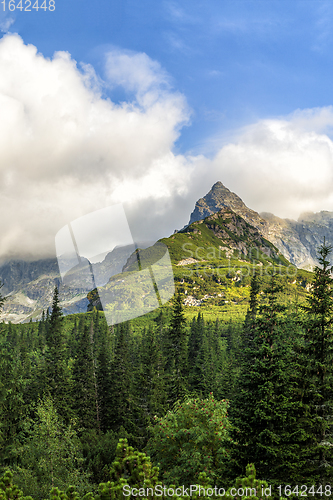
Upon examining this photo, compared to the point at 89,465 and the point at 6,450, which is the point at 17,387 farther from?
the point at 89,465

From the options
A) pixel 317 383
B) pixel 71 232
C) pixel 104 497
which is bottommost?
pixel 317 383

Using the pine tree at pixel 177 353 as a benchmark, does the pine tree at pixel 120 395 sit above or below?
below

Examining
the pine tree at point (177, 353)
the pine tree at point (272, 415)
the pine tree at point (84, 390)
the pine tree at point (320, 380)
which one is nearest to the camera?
the pine tree at point (272, 415)

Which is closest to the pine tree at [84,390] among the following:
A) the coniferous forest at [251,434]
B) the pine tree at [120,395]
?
the pine tree at [120,395]

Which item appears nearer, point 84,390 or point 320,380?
point 320,380

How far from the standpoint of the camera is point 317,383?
17.1 m

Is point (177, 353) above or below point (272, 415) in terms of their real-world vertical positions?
below

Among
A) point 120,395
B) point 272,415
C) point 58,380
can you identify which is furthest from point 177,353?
point 272,415

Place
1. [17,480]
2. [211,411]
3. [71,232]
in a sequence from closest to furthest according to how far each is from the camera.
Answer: [71,232] → [17,480] → [211,411]

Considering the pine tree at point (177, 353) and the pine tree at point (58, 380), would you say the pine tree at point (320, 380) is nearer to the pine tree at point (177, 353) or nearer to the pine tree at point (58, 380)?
the pine tree at point (177, 353)

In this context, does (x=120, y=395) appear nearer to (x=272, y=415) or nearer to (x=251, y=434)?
(x=251, y=434)

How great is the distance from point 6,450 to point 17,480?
437 inches

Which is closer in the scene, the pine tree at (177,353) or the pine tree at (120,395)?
the pine tree at (177,353)

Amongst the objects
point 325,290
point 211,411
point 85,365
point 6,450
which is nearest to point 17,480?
point 6,450
